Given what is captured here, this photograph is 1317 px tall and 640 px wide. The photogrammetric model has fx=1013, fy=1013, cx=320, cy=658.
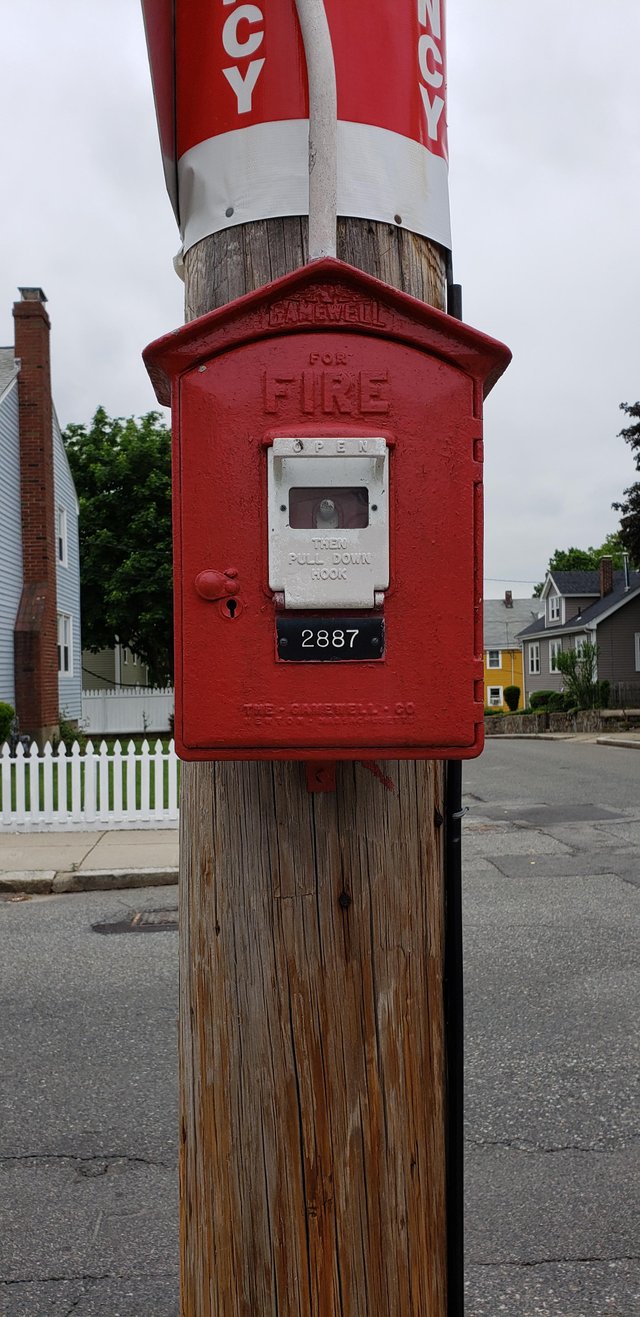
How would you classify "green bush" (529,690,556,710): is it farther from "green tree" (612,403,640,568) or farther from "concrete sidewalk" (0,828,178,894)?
"concrete sidewalk" (0,828,178,894)

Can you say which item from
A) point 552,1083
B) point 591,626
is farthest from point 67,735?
point 591,626

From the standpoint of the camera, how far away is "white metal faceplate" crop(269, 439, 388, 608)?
1.35 meters

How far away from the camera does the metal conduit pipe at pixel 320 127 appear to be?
4.89 feet

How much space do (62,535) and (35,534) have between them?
3140 millimetres

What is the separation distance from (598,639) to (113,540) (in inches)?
732

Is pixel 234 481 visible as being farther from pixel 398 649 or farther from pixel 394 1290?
pixel 394 1290

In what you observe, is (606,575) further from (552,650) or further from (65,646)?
(65,646)

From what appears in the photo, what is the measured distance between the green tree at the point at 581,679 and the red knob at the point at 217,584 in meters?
32.1

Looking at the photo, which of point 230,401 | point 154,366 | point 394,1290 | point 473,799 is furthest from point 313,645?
point 473,799

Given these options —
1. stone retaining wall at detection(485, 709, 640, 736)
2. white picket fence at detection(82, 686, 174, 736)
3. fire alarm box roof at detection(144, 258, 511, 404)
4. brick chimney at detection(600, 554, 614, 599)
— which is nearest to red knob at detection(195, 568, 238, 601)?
fire alarm box roof at detection(144, 258, 511, 404)

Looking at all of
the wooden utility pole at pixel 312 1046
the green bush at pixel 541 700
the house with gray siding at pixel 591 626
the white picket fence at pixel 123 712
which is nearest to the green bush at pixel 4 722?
the white picket fence at pixel 123 712

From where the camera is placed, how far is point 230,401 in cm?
140

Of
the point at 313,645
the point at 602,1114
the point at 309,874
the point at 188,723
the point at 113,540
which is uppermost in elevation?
the point at 113,540

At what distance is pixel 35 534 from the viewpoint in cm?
2023
